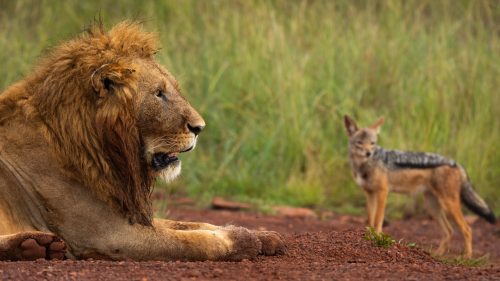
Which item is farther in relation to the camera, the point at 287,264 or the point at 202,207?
the point at 202,207

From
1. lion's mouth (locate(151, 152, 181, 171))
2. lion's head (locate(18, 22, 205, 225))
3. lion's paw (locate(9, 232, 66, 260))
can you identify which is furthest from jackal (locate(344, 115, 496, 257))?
lion's paw (locate(9, 232, 66, 260))

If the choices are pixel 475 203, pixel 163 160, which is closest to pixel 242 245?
pixel 163 160

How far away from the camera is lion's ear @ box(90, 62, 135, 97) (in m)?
5.56

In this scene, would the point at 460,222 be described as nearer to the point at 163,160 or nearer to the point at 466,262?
the point at 466,262

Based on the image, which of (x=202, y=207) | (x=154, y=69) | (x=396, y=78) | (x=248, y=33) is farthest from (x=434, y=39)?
(x=154, y=69)

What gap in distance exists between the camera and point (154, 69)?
5.82 metres

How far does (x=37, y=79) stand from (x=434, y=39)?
303 inches

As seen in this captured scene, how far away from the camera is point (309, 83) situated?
1195cm

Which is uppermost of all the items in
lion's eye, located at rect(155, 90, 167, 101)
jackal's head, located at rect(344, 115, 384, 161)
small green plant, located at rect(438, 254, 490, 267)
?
jackal's head, located at rect(344, 115, 384, 161)

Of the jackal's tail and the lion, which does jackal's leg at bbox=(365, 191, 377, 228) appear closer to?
the jackal's tail

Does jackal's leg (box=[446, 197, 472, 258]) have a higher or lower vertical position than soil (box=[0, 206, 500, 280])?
higher

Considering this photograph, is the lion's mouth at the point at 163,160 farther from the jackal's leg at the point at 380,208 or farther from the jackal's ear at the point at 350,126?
the jackal's ear at the point at 350,126

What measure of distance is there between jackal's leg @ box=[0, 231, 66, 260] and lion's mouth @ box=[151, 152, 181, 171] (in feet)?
2.26

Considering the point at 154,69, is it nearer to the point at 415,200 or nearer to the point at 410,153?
the point at 410,153
